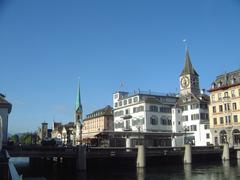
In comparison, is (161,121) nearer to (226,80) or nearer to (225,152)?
(226,80)

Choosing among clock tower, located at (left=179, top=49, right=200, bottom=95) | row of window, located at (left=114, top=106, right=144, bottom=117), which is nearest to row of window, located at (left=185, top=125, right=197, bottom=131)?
row of window, located at (left=114, top=106, right=144, bottom=117)

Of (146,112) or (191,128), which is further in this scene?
(146,112)

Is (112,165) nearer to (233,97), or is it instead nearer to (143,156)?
Answer: (143,156)

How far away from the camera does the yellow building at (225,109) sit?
8444cm

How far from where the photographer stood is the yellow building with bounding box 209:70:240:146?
8444cm

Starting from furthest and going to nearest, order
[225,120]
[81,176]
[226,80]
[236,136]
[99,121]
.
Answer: [99,121], [226,80], [225,120], [236,136], [81,176]

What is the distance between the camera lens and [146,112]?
99.5m

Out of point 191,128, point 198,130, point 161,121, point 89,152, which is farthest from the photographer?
point 161,121

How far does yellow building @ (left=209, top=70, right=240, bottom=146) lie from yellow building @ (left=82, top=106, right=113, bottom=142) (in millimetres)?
46490

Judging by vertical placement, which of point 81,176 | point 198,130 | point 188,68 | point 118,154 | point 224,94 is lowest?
point 81,176

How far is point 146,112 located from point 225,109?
21.9m

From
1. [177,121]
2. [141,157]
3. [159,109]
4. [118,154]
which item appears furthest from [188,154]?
[159,109]

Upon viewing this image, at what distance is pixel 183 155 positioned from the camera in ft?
221

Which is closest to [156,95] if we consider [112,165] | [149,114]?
[149,114]
